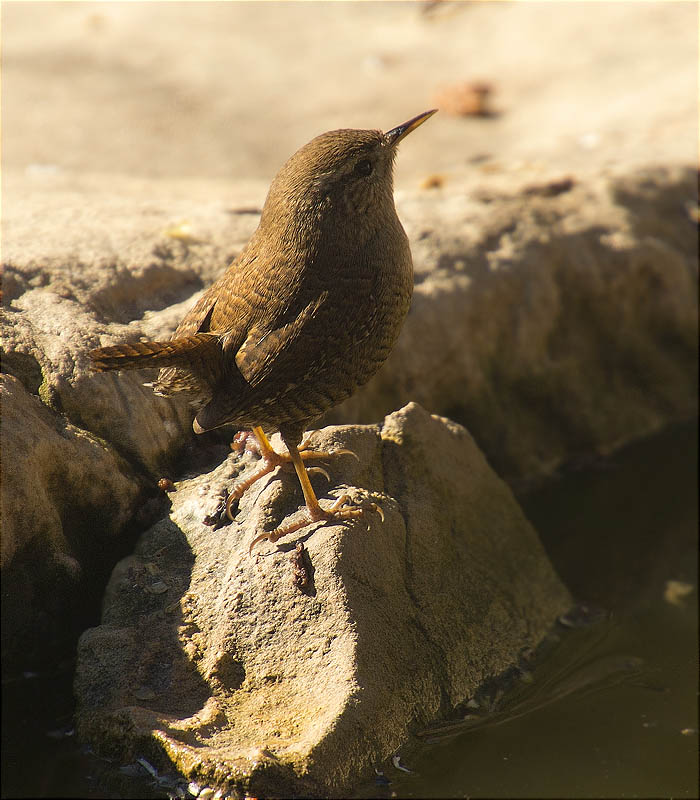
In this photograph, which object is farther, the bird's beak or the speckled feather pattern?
the bird's beak

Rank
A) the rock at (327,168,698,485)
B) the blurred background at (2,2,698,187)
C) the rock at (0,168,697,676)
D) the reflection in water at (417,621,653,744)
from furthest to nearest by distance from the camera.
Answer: the blurred background at (2,2,698,187), the rock at (327,168,698,485), the rock at (0,168,697,676), the reflection in water at (417,621,653,744)

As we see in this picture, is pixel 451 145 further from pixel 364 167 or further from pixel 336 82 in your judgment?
pixel 364 167

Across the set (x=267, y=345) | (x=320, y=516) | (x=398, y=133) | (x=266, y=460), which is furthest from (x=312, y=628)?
(x=398, y=133)

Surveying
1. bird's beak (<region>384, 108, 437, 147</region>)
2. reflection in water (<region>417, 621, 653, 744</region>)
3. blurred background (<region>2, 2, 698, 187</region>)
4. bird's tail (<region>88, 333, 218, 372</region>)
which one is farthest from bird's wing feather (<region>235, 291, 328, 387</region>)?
blurred background (<region>2, 2, 698, 187</region>)

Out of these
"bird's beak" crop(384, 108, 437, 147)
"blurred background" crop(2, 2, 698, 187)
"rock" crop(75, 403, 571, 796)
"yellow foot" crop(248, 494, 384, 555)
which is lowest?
"rock" crop(75, 403, 571, 796)

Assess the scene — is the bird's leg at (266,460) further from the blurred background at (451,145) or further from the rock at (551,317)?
the blurred background at (451,145)

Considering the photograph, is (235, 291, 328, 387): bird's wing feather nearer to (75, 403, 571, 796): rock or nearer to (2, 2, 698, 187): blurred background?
(75, 403, 571, 796): rock
